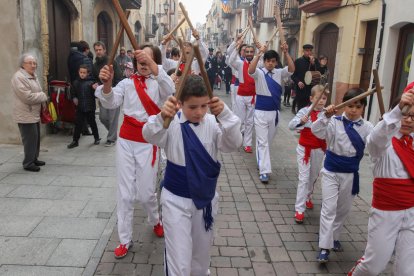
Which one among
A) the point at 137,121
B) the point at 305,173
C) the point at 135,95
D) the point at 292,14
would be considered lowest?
the point at 305,173

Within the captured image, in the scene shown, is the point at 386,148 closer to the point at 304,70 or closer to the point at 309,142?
the point at 309,142

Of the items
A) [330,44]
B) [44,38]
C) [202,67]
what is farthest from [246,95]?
[330,44]

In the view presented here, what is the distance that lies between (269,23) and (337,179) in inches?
841

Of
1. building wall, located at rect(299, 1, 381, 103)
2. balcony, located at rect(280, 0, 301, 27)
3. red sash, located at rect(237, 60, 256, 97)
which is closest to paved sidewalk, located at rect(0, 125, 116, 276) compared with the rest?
red sash, located at rect(237, 60, 256, 97)

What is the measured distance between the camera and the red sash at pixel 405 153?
303cm

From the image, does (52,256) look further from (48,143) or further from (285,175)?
(48,143)

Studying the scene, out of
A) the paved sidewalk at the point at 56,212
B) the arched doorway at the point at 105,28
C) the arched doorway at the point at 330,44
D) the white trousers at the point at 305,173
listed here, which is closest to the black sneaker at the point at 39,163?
the paved sidewalk at the point at 56,212

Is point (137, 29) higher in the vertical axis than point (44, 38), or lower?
higher

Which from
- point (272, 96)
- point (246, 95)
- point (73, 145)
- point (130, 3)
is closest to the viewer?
point (272, 96)

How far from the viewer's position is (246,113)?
28.7ft

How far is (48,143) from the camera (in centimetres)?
814

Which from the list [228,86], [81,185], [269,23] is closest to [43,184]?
[81,185]

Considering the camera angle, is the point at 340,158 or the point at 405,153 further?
the point at 340,158

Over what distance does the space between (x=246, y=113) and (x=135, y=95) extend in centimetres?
494
